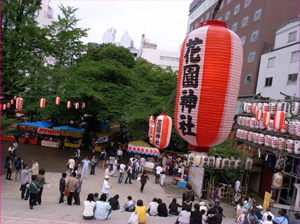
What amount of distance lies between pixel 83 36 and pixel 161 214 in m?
26.1

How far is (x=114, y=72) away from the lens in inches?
1080

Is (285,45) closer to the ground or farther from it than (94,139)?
Result: farther from it

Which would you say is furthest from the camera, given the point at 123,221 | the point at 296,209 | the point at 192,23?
the point at 192,23

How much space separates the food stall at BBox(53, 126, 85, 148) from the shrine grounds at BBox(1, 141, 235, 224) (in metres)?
1.28

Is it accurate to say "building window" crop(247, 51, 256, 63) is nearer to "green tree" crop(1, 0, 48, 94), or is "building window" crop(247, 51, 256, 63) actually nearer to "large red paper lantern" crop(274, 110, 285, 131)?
"large red paper lantern" crop(274, 110, 285, 131)

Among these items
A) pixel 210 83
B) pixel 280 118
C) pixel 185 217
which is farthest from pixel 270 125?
pixel 210 83

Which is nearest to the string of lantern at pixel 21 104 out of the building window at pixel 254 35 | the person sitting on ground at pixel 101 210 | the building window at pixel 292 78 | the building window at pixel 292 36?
the person sitting on ground at pixel 101 210

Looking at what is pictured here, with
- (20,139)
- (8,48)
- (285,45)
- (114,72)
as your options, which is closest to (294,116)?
(285,45)

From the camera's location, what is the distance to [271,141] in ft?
49.3

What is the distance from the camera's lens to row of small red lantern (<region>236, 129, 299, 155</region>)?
13227mm

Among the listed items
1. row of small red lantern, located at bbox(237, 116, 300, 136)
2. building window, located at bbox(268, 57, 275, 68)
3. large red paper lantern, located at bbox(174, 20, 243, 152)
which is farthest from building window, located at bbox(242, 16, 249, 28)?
large red paper lantern, located at bbox(174, 20, 243, 152)

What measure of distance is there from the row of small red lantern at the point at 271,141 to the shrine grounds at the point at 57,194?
174 inches

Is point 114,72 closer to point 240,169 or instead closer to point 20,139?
point 20,139

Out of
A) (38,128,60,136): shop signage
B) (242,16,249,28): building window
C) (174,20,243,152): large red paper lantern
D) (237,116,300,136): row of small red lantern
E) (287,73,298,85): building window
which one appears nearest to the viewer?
(174,20,243,152): large red paper lantern
